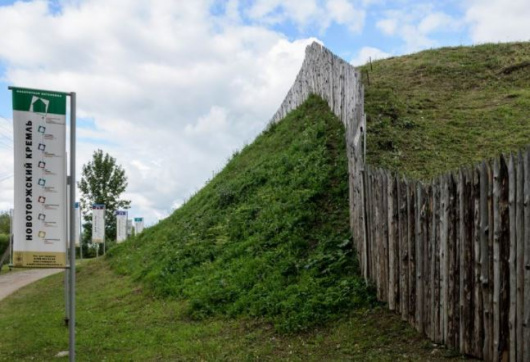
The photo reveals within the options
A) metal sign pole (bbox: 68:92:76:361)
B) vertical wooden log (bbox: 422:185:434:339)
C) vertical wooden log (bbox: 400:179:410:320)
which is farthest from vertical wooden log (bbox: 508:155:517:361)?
metal sign pole (bbox: 68:92:76:361)

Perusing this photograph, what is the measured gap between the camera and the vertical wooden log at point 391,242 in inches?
282

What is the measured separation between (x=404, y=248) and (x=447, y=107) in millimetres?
9074

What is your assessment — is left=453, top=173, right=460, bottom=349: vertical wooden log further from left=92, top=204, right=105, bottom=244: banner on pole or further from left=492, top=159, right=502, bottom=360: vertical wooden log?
left=92, top=204, right=105, bottom=244: banner on pole

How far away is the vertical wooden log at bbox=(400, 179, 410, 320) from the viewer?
22.4ft

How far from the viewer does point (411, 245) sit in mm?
6715

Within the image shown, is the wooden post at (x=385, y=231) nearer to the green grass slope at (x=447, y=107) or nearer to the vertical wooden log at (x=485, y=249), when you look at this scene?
the vertical wooden log at (x=485, y=249)

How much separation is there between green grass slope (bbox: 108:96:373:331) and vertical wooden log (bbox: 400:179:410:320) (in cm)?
94

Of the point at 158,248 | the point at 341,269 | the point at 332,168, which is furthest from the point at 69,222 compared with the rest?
the point at 158,248

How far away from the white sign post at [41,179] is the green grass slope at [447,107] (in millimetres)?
6141

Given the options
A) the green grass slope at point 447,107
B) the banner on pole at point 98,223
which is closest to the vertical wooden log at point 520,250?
the green grass slope at point 447,107

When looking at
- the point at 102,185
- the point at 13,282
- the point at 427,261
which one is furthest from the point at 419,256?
the point at 102,185

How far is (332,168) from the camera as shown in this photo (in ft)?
38.2

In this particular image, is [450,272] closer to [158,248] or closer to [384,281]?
[384,281]

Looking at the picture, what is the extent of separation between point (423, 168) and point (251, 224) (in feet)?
12.1
